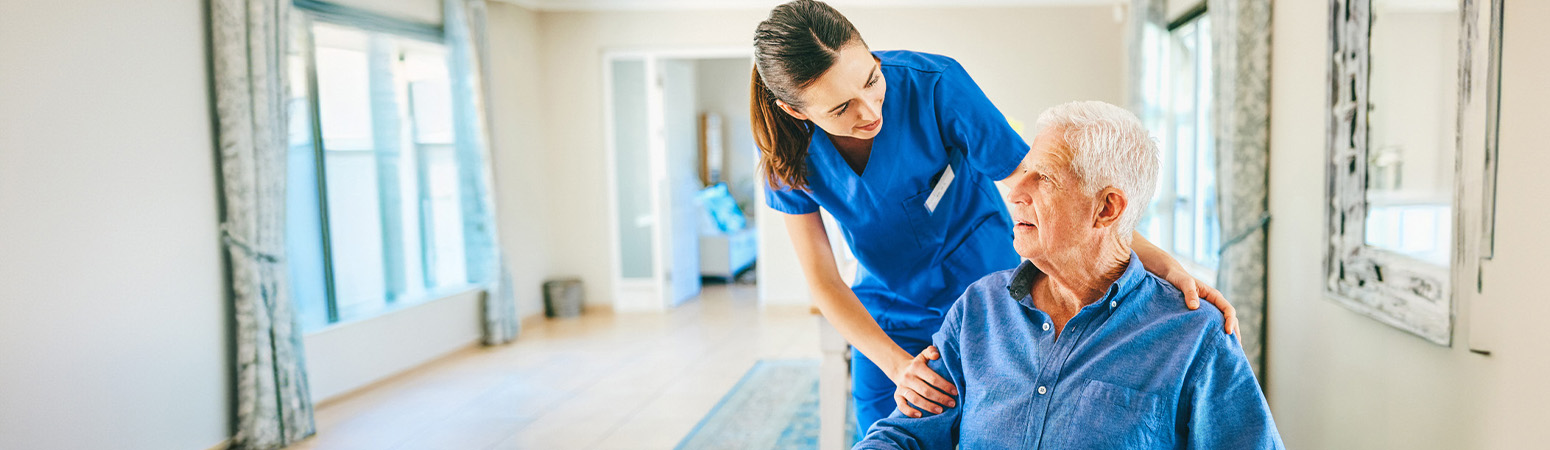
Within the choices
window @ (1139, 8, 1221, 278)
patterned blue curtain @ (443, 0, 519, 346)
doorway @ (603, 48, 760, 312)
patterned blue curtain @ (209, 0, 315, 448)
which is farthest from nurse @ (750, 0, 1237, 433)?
doorway @ (603, 48, 760, 312)

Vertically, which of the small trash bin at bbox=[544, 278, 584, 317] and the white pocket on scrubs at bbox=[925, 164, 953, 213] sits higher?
the white pocket on scrubs at bbox=[925, 164, 953, 213]

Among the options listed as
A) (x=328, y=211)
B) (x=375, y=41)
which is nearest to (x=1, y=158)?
(x=328, y=211)

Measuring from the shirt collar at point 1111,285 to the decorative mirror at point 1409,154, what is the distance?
93cm

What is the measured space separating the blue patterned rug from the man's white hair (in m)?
2.28

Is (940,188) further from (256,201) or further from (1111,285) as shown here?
(256,201)

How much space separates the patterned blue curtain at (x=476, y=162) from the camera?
553cm

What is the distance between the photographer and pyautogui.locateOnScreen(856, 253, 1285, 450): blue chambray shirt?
124cm

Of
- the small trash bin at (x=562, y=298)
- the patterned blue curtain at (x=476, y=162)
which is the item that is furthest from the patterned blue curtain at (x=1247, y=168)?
the small trash bin at (x=562, y=298)

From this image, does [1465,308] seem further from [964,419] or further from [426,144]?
[426,144]

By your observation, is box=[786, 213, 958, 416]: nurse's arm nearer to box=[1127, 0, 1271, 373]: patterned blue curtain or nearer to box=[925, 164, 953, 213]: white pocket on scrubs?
box=[925, 164, 953, 213]: white pocket on scrubs

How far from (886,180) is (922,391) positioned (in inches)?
14.4

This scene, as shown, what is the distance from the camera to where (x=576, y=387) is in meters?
4.66

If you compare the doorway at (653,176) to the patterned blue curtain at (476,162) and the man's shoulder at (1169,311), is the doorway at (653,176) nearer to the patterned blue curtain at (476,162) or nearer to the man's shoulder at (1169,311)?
the patterned blue curtain at (476,162)

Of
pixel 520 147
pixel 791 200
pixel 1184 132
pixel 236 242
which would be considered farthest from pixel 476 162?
pixel 791 200
